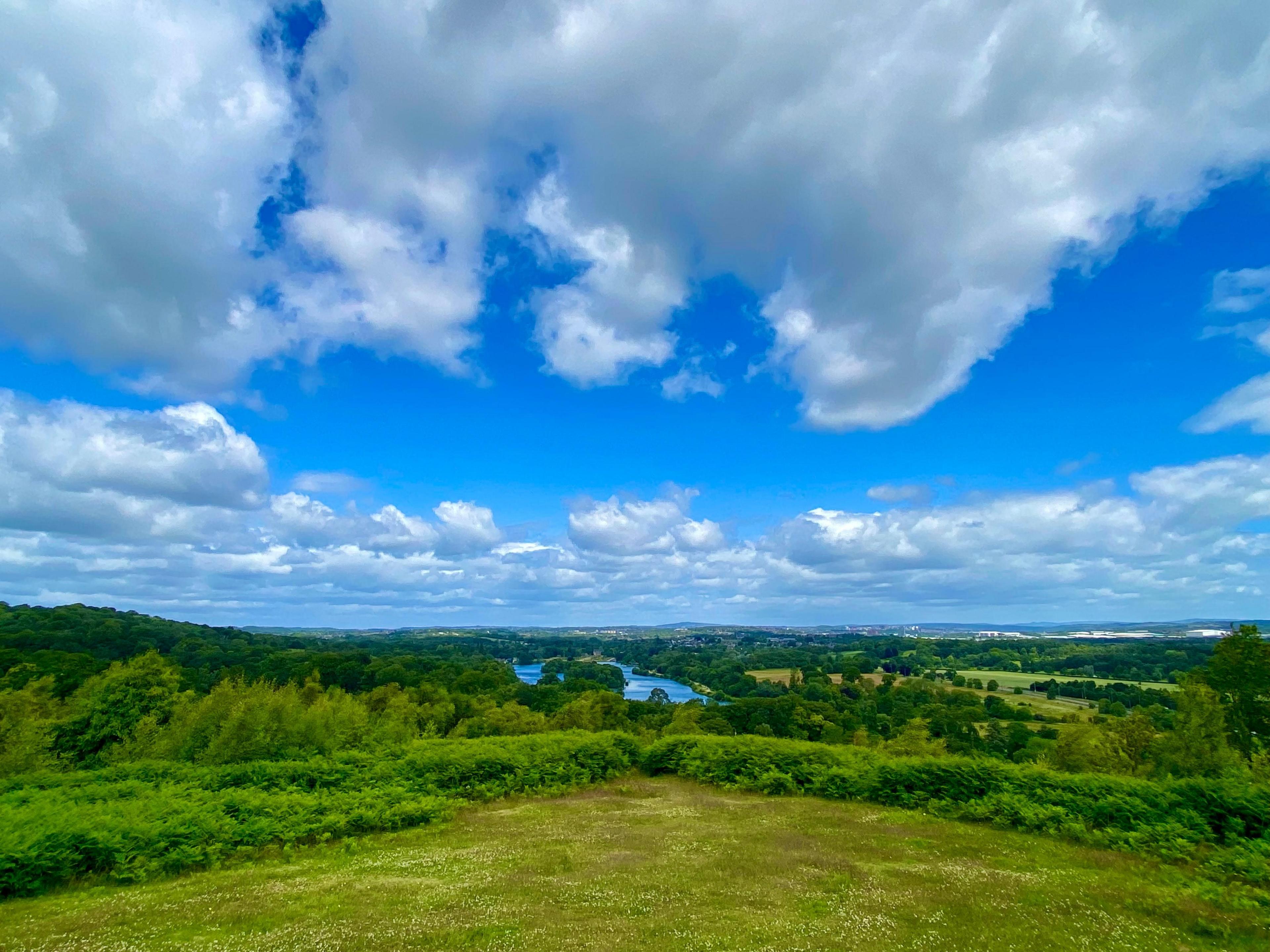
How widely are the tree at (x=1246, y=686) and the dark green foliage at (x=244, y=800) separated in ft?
95.6

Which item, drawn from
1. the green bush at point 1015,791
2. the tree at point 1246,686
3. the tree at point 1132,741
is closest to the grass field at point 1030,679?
the tree at point 1132,741

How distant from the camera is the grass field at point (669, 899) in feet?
32.2

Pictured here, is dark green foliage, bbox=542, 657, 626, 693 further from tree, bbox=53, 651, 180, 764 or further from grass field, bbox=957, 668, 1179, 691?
grass field, bbox=957, 668, 1179, 691

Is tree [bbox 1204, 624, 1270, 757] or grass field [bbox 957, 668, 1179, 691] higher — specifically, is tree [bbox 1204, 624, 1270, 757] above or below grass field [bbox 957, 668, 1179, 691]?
above

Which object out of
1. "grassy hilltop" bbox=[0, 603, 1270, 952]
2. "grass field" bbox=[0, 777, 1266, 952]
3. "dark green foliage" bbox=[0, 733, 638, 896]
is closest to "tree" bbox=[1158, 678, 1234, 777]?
"grassy hilltop" bbox=[0, 603, 1270, 952]

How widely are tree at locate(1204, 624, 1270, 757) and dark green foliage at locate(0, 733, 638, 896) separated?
29.1 meters

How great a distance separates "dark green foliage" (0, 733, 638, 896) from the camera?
14096 millimetres

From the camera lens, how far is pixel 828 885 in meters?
12.7

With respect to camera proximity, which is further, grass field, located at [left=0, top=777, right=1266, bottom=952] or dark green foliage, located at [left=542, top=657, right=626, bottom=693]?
dark green foliage, located at [left=542, top=657, right=626, bottom=693]

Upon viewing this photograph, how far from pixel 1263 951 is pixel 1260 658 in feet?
85.8

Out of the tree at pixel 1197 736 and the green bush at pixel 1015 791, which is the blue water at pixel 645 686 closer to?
the tree at pixel 1197 736

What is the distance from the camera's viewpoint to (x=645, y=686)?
154875 millimetres

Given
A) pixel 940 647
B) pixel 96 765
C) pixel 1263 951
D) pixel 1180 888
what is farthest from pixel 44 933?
pixel 940 647

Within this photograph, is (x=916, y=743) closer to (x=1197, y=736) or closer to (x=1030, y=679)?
(x=1197, y=736)
